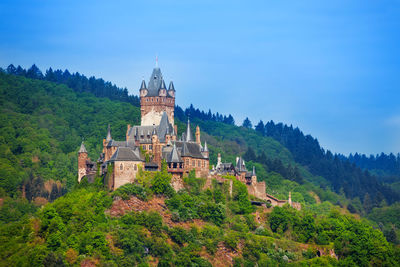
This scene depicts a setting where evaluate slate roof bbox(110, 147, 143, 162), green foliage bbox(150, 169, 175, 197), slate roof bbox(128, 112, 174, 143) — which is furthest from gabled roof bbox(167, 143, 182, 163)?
slate roof bbox(110, 147, 143, 162)

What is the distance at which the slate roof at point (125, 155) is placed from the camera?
8394 cm

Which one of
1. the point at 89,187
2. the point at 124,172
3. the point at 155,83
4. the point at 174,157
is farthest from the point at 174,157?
the point at 155,83

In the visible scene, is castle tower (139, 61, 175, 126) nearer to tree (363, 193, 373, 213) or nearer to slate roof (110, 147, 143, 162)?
slate roof (110, 147, 143, 162)

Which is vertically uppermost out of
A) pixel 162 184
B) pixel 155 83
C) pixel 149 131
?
pixel 155 83

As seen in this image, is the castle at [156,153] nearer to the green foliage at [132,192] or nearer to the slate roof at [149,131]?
the slate roof at [149,131]

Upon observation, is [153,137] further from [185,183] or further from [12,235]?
[12,235]

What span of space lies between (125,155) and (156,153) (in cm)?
505

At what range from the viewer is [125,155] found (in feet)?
277

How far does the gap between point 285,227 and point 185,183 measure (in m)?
14.0

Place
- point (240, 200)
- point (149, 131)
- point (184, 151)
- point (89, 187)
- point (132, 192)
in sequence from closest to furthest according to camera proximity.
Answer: point (132, 192) → point (89, 187) → point (184, 151) → point (149, 131) → point (240, 200)

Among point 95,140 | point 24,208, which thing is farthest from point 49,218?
point 95,140

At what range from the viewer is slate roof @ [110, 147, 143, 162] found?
83.9 metres

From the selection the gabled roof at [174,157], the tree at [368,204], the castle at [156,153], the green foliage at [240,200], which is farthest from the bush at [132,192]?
the tree at [368,204]

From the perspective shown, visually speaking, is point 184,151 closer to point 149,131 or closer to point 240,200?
point 149,131
